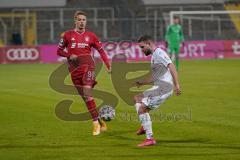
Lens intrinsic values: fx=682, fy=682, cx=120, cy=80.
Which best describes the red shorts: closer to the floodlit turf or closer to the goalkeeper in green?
the floodlit turf

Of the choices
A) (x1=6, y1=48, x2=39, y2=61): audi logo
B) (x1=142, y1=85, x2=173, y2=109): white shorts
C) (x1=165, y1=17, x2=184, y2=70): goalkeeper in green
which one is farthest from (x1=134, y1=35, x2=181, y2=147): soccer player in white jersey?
(x1=6, y1=48, x2=39, y2=61): audi logo

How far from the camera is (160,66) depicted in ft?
41.2

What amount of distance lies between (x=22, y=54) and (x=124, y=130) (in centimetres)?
3124

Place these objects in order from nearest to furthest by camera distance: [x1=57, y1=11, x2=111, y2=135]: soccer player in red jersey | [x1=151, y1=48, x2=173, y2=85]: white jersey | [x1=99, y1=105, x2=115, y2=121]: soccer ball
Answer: [x1=151, y1=48, x2=173, y2=85]: white jersey < [x1=57, y1=11, x2=111, y2=135]: soccer player in red jersey < [x1=99, y1=105, x2=115, y2=121]: soccer ball

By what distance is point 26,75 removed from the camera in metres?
32.3

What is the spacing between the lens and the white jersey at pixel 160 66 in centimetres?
1243

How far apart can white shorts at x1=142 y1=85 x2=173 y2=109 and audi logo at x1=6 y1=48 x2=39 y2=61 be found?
32535mm

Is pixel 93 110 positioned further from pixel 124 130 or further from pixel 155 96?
pixel 155 96

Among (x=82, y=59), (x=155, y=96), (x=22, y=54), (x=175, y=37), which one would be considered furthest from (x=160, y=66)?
(x=22, y=54)

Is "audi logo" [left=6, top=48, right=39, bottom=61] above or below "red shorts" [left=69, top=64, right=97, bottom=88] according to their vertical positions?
below

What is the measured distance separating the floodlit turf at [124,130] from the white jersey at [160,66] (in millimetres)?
1190

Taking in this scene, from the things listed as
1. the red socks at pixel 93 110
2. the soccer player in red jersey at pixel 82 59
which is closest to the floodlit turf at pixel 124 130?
the red socks at pixel 93 110

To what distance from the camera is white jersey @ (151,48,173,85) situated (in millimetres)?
12430

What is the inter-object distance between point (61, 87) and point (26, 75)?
475 inches
